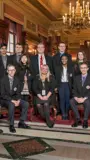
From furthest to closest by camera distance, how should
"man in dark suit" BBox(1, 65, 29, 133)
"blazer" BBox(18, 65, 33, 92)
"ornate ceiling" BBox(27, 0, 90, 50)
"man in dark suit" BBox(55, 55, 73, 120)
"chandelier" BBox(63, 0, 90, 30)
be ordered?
1. "ornate ceiling" BBox(27, 0, 90, 50)
2. "chandelier" BBox(63, 0, 90, 30)
3. "blazer" BBox(18, 65, 33, 92)
4. "man in dark suit" BBox(55, 55, 73, 120)
5. "man in dark suit" BBox(1, 65, 29, 133)

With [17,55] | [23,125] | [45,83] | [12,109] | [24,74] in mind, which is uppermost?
[17,55]

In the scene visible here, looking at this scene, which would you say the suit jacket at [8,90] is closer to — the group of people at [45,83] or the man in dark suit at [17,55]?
the group of people at [45,83]

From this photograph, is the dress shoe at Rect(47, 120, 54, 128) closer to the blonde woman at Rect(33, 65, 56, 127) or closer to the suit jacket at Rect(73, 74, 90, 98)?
the blonde woman at Rect(33, 65, 56, 127)

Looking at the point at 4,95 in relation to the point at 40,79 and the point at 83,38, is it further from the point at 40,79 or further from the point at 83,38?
the point at 83,38

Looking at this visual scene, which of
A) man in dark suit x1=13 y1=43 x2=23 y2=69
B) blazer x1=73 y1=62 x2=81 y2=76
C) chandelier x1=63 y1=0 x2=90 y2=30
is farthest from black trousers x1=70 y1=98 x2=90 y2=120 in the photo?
chandelier x1=63 y1=0 x2=90 y2=30

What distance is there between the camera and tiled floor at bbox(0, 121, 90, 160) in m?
2.92

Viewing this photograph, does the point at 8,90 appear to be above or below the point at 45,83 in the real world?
below

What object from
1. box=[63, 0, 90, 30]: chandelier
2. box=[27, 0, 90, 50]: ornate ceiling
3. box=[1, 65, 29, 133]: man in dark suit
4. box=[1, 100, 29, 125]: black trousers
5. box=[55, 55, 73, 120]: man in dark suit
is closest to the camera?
box=[1, 100, 29, 125]: black trousers

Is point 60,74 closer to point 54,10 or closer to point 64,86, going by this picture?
point 64,86

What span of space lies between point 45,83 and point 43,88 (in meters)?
0.09

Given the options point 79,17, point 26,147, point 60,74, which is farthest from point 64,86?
point 79,17

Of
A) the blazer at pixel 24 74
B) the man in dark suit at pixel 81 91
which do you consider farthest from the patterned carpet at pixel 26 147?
the blazer at pixel 24 74

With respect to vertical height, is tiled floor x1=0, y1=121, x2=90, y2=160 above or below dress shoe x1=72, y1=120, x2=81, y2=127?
below

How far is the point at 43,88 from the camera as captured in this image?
13.4ft
